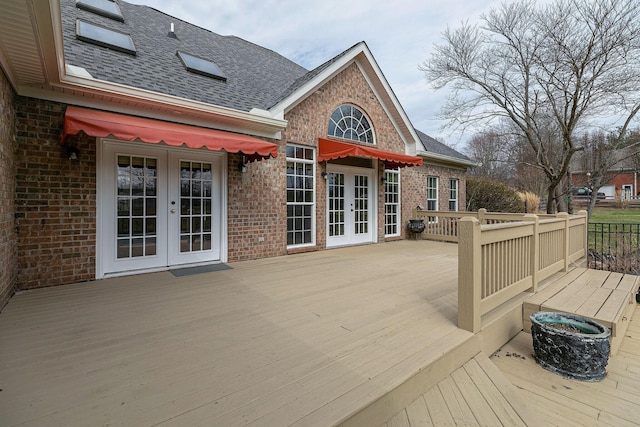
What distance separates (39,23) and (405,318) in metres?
4.91

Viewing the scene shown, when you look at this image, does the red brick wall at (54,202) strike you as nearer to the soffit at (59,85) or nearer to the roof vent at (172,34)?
the soffit at (59,85)

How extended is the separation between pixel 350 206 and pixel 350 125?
95.4 inches

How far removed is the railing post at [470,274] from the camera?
10.3 ft

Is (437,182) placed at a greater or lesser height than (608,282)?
greater

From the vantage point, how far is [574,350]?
3076mm

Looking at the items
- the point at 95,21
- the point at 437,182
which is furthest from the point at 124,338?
the point at 437,182

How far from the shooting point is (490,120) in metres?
11.5

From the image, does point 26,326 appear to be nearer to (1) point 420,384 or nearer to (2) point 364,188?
(1) point 420,384

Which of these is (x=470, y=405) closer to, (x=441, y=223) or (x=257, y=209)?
(x=257, y=209)

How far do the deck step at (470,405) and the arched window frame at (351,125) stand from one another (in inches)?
274

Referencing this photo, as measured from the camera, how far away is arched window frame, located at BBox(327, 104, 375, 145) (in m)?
8.60

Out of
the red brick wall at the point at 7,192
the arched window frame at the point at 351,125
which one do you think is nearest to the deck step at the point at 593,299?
the arched window frame at the point at 351,125

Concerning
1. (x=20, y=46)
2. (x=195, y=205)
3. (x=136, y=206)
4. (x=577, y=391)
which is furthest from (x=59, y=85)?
(x=577, y=391)

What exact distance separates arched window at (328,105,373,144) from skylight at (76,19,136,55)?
4.97 m
